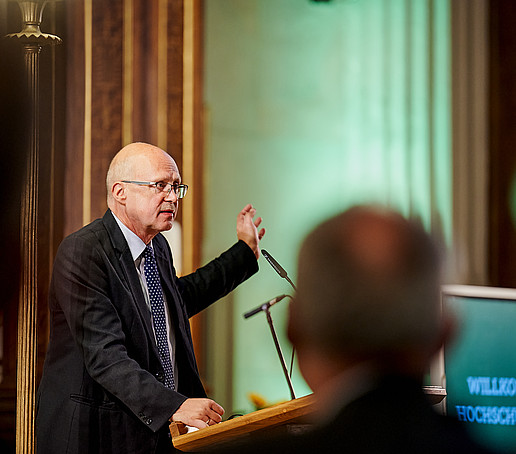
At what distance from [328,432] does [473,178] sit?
3.25 m

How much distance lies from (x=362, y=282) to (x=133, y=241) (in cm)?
203

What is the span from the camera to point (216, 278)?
2490mm

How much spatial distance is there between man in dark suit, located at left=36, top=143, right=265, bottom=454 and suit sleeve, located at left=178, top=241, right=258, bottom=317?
0.09 m

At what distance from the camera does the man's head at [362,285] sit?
3979 mm

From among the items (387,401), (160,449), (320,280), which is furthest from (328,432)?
(320,280)

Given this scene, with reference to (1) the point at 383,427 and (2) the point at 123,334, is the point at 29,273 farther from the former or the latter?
(1) the point at 383,427

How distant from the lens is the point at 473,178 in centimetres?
431

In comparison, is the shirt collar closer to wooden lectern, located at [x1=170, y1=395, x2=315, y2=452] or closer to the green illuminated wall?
wooden lectern, located at [x1=170, y1=395, x2=315, y2=452]

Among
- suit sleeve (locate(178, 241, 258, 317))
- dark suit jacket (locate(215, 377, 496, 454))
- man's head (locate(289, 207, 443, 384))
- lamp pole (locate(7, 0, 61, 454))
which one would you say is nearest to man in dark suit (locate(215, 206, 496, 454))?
man's head (locate(289, 207, 443, 384))

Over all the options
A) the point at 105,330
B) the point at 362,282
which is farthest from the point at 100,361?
the point at 362,282

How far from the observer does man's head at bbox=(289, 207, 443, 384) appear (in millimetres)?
3979

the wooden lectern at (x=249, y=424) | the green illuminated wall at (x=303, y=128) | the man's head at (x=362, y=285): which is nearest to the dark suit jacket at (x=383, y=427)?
the wooden lectern at (x=249, y=424)

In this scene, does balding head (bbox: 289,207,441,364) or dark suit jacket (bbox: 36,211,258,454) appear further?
balding head (bbox: 289,207,441,364)

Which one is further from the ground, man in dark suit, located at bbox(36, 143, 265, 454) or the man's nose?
the man's nose
